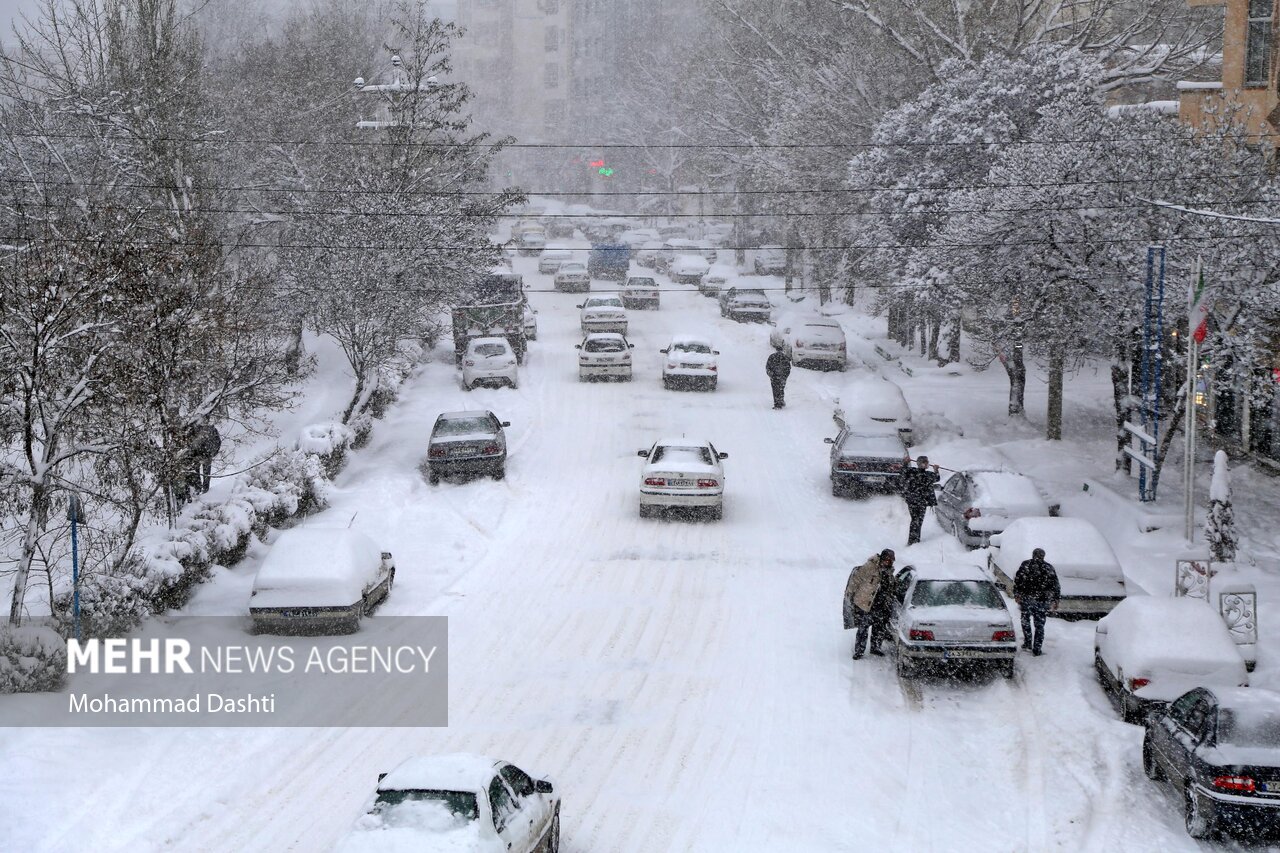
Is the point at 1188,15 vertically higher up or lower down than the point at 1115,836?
higher up

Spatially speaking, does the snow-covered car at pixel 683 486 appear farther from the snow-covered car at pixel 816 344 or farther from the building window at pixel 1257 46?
the building window at pixel 1257 46

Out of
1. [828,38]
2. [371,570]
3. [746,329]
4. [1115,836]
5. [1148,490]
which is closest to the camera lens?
[1115,836]

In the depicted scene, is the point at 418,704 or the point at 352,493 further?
the point at 352,493

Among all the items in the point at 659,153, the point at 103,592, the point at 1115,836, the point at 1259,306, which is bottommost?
the point at 1115,836

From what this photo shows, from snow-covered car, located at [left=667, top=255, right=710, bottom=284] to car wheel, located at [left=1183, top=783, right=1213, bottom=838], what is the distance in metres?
52.7

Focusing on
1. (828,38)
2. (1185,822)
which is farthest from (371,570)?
(828,38)

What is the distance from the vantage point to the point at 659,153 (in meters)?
94.1

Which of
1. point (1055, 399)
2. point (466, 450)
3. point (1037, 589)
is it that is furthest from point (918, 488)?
point (1055, 399)

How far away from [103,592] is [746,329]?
115 feet

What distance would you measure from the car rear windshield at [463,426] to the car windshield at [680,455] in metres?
4.20

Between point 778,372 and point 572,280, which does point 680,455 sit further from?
point 572,280

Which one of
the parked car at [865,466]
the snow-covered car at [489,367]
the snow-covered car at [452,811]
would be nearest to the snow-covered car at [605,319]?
the snow-covered car at [489,367]

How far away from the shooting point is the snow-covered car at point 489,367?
37.1 meters

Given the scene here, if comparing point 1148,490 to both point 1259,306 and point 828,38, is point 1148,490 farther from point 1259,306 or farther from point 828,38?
point 828,38
